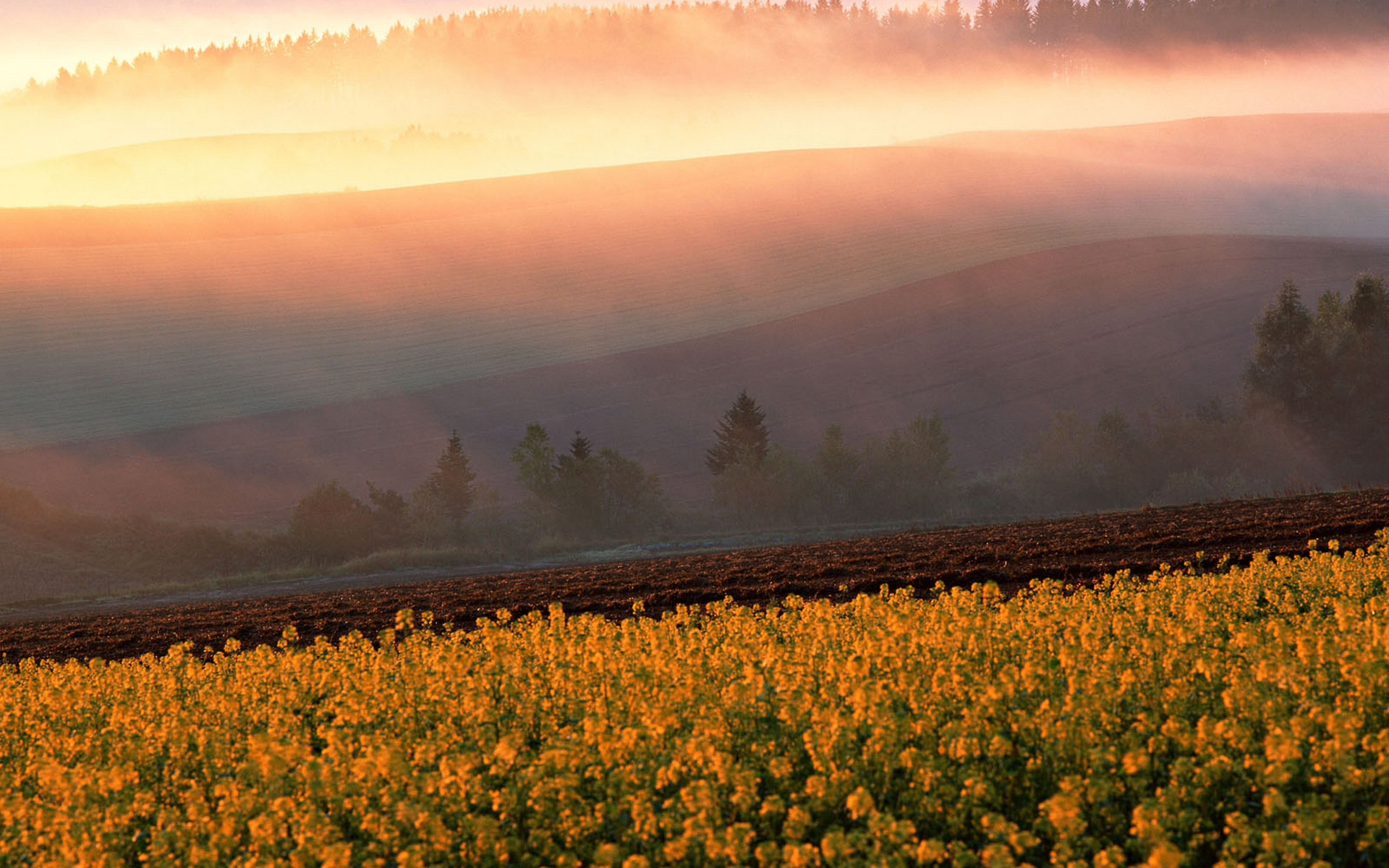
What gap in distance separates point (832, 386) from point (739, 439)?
1616cm

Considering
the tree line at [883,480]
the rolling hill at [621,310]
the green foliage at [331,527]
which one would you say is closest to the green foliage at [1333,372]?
the tree line at [883,480]

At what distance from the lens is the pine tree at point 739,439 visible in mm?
58969

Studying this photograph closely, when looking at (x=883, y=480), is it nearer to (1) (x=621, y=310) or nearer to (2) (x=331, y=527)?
(2) (x=331, y=527)

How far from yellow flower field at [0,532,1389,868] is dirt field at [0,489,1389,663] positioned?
972 centimetres

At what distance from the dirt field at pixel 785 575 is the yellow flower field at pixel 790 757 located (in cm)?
972

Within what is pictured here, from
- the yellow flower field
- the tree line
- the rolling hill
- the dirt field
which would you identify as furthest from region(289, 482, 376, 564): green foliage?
the yellow flower field

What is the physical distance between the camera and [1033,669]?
8781 millimetres

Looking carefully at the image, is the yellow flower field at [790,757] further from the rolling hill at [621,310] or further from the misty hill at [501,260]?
the misty hill at [501,260]

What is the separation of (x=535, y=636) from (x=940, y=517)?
40137 mm

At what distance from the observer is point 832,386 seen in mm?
A: 75312

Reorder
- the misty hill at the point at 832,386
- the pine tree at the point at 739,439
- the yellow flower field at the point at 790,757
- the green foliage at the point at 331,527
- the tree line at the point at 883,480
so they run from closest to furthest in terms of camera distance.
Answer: the yellow flower field at the point at 790,757, the green foliage at the point at 331,527, the tree line at the point at 883,480, the pine tree at the point at 739,439, the misty hill at the point at 832,386

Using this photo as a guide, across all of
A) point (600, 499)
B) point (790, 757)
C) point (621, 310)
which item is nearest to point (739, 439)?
point (600, 499)

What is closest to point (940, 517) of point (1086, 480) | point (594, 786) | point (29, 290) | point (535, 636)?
point (1086, 480)

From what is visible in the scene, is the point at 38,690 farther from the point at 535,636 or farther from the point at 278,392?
the point at 278,392
